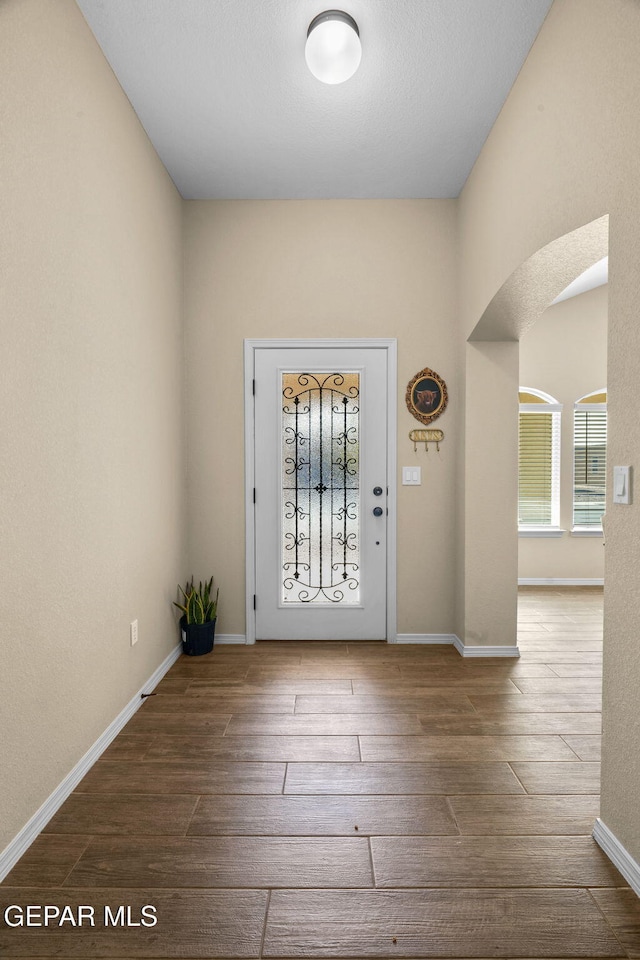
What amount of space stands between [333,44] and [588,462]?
16.7ft

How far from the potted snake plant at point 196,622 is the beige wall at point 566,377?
12.0ft

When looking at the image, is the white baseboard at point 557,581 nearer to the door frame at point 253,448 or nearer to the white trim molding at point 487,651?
the white trim molding at point 487,651

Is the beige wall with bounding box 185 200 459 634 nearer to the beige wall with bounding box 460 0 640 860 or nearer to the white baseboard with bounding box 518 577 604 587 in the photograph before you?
the beige wall with bounding box 460 0 640 860

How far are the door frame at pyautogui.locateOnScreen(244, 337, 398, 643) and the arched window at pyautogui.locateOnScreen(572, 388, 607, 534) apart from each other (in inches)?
125

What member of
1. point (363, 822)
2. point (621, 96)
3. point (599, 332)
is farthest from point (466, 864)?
point (599, 332)

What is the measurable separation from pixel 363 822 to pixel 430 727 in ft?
2.61

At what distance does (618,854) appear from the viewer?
1.75 metres

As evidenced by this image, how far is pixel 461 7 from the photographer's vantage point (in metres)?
2.27

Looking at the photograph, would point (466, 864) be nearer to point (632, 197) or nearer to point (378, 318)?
point (632, 197)

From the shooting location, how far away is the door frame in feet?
12.8

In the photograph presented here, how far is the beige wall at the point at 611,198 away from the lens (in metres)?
1.68

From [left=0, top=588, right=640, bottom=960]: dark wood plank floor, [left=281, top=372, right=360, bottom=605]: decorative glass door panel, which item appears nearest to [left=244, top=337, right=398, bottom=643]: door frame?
[left=281, top=372, right=360, bottom=605]: decorative glass door panel

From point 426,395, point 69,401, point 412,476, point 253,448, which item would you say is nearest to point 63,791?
point 69,401

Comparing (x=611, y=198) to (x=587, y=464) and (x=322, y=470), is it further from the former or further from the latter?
(x=587, y=464)
